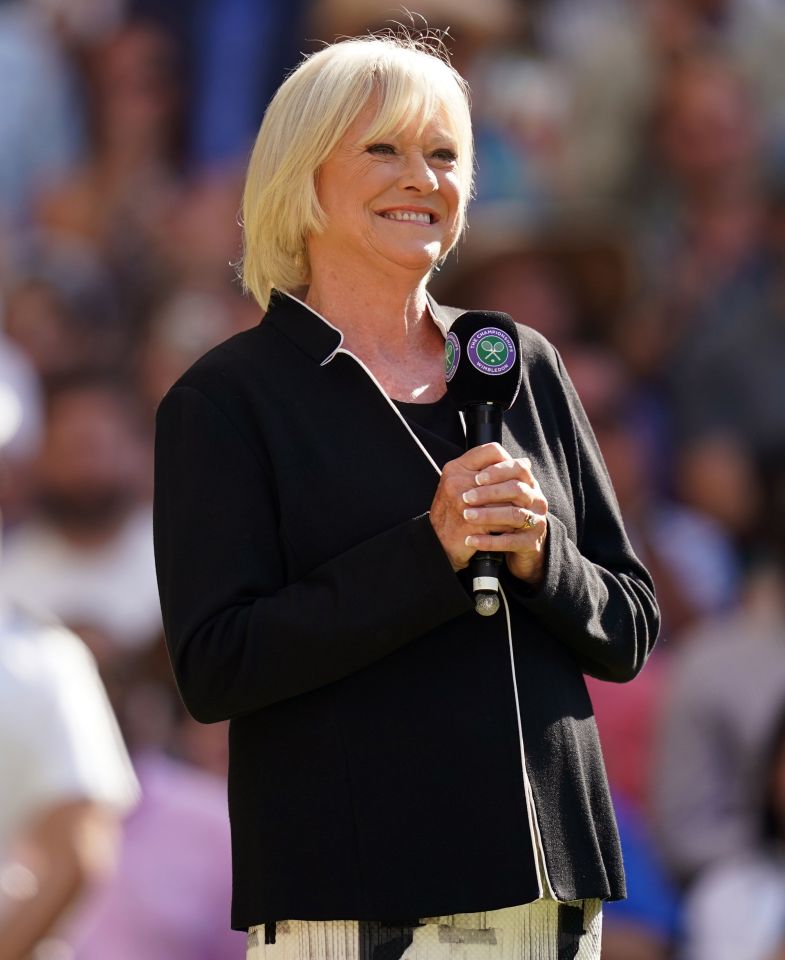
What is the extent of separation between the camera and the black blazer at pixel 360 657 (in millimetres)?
2314

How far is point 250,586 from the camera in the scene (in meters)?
2.42

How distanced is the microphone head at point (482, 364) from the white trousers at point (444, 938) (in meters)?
0.69

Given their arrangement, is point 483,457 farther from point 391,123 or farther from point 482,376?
point 391,123

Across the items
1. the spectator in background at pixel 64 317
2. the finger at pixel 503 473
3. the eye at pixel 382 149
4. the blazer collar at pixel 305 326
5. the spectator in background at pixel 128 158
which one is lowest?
the finger at pixel 503 473


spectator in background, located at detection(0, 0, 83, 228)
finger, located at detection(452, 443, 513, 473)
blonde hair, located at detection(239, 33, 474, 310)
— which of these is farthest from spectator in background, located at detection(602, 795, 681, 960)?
spectator in background, located at detection(0, 0, 83, 228)

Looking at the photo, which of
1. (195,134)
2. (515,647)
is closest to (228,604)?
(515,647)

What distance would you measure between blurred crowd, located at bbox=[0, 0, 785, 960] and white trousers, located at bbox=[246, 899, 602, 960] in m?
3.29

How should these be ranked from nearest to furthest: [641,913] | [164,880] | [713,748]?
[164,880]
[641,913]
[713,748]

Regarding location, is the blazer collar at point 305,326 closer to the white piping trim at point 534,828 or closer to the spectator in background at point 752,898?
the white piping trim at point 534,828

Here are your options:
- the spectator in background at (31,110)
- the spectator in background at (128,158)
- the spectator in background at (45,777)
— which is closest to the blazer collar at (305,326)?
the spectator in background at (45,777)

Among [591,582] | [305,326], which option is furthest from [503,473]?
[305,326]

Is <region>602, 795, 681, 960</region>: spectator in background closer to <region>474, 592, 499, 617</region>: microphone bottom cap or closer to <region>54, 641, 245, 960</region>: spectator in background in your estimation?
<region>54, 641, 245, 960</region>: spectator in background

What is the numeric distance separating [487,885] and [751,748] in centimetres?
388

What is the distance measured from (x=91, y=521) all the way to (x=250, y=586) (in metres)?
4.76
